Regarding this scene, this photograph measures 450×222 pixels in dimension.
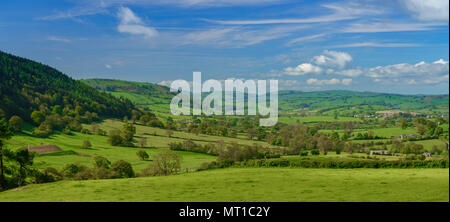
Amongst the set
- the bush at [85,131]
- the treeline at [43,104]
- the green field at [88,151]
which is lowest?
the green field at [88,151]

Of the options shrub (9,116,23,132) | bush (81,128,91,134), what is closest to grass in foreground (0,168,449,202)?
shrub (9,116,23,132)

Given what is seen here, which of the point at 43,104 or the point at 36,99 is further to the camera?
the point at 36,99

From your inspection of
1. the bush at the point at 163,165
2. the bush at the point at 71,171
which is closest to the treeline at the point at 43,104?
the bush at the point at 71,171

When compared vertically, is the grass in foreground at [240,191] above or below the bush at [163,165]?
above

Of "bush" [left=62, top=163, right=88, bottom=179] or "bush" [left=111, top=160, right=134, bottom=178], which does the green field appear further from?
"bush" [left=111, top=160, right=134, bottom=178]

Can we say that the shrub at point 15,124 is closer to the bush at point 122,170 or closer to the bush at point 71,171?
the bush at point 71,171

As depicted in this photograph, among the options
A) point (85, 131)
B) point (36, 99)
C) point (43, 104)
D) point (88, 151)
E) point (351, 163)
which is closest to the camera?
point (351, 163)

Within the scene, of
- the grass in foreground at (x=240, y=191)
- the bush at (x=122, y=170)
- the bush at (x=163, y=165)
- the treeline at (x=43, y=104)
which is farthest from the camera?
the treeline at (x=43, y=104)

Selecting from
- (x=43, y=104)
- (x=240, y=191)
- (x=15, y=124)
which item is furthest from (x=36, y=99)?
(x=240, y=191)

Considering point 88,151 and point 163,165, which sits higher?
point 163,165

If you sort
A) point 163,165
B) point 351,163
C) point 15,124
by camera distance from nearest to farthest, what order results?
point 351,163, point 163,165, point 15,124

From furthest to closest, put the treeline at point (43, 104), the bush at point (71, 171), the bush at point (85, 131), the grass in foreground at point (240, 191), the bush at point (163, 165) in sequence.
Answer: the treeline at point (43, 104) < the bush at point (85, 131) < the bush at point (163, 165) < the bush at point (71, 171) < the grass in foreground at point (240, 191)

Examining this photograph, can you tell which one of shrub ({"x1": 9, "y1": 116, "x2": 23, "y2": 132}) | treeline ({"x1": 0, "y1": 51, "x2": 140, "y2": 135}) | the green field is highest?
treeline ({"x1": 0, "y1": 51, "x2": 140, "y2": 135})

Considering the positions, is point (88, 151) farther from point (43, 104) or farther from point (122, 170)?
point (43, 104)
